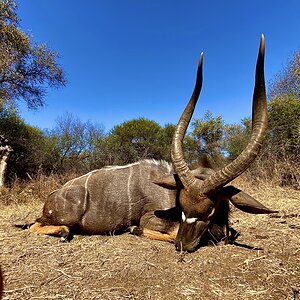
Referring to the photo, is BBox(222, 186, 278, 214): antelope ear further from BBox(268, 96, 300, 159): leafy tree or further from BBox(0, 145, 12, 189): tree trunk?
BBox(0, 145, 12, 189): tree trunk

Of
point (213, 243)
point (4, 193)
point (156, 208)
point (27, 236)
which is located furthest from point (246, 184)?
point (4, 193)

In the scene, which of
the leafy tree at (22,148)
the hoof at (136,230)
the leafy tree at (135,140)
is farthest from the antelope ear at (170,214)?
the leafy tree at (135,140)

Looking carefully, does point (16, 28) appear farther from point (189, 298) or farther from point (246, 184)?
point (189, 298)

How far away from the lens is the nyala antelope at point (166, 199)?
2.78 metres

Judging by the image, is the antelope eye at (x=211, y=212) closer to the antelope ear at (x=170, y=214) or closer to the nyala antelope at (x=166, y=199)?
the nyala antelope at (x=166, y=199)

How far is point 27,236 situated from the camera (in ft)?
11.2

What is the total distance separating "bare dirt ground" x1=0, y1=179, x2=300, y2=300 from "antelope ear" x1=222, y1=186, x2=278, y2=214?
342mm

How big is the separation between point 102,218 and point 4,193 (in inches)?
155

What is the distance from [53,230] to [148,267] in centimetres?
157

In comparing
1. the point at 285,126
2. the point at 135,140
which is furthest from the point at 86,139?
the point at 285,126

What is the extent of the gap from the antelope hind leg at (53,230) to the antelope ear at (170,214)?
40.9 inches

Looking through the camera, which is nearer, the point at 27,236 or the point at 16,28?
the point at 27,236

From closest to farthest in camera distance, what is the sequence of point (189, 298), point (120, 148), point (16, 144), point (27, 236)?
1. point (189, 298)
2. point (27, 236)
3. point (16, 144)
4. point (120, 148)

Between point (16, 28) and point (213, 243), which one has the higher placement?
point (16, 28)
